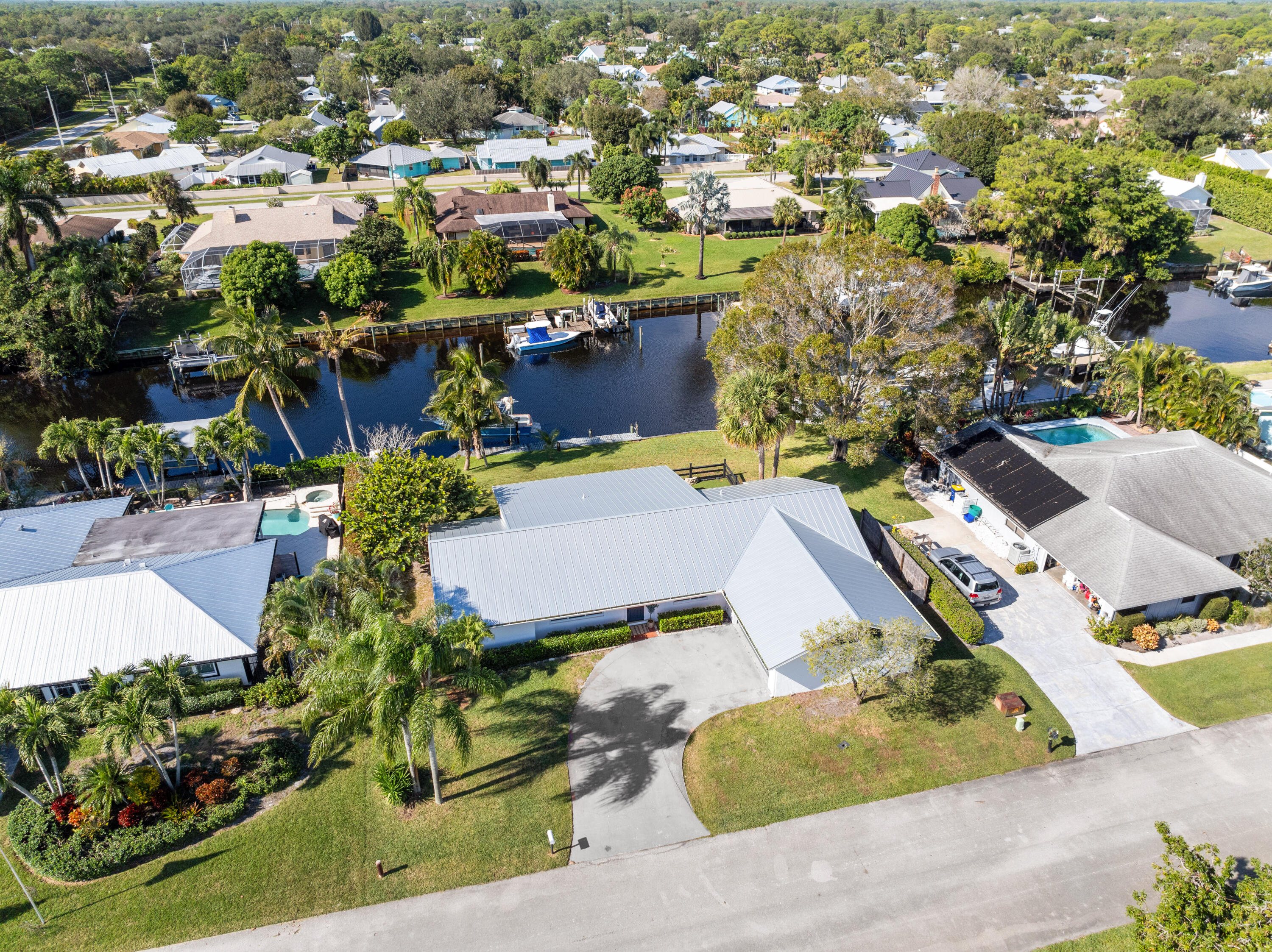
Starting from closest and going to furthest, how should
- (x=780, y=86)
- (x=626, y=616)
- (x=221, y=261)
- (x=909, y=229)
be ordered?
(x=626, y=616)
(x=221, y=261)
(x=909, y=229)
(x=780, y=86)

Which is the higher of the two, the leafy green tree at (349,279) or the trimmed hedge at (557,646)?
the leafy green tree at (349,279)

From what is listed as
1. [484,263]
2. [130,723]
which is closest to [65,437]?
[130,723]

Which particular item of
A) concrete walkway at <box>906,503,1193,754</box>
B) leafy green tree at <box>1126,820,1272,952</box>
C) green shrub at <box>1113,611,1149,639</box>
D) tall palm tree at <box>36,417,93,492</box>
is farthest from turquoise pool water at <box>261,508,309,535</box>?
green shrub at <box>1113,611,1149,639</box>

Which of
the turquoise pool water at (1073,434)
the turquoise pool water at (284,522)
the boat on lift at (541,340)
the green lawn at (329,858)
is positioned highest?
the turquoise pool water at (1073,434)

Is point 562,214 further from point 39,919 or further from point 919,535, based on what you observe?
point 39,919

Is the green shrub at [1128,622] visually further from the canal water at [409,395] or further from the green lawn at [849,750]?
the canal water at [409,395]

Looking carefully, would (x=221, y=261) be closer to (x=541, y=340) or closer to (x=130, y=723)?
(x=541, y=340)

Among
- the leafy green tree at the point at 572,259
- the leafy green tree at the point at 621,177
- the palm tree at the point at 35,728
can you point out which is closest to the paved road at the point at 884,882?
the palm tree at the point at 35,728
